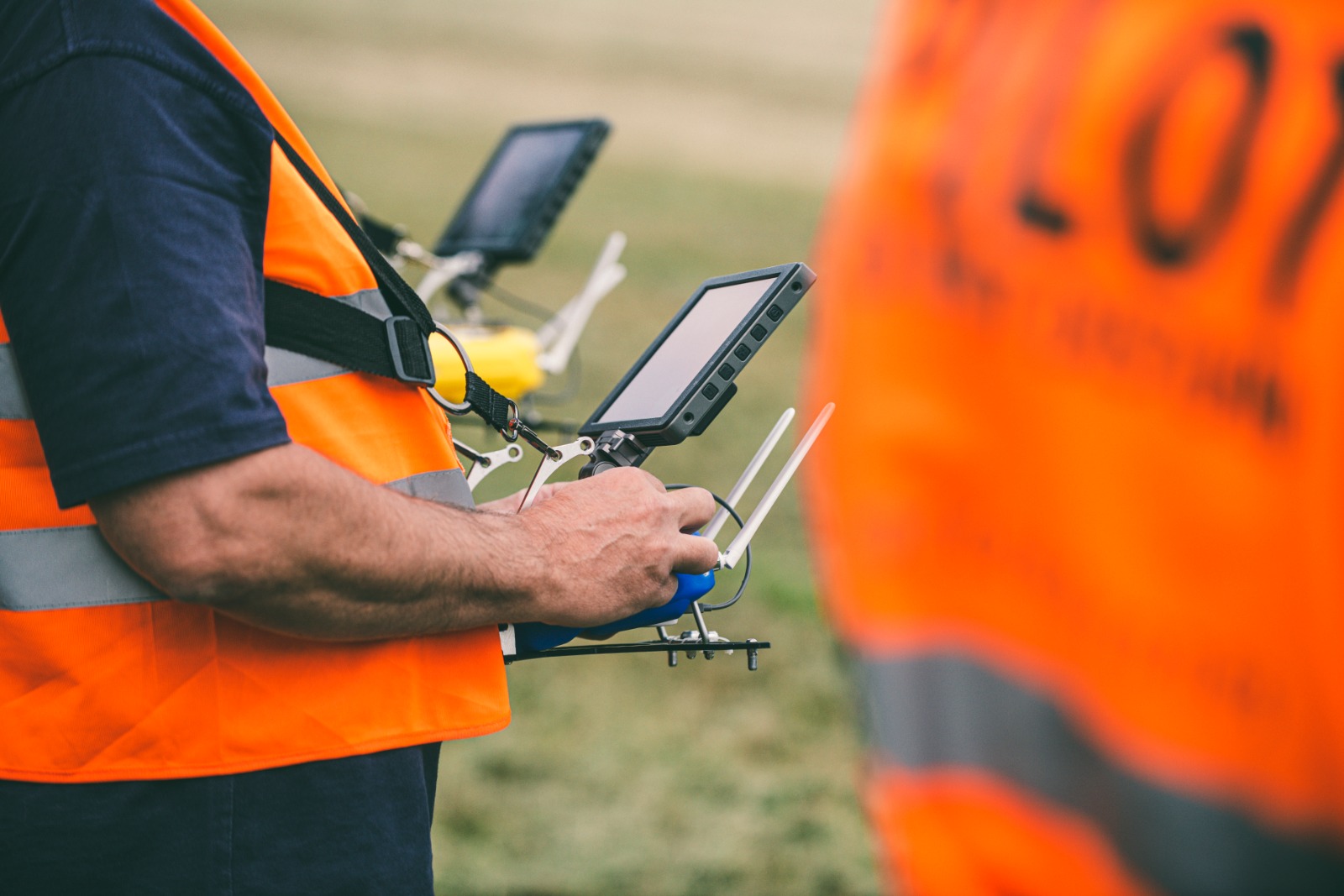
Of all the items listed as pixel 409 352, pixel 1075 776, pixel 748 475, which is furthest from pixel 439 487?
pixel 1075 776

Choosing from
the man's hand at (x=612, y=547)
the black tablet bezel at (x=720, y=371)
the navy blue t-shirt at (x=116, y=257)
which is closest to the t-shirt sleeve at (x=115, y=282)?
the navy blue t-shirt at (x=116, y=257)

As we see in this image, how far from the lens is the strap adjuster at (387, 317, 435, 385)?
1269 mm

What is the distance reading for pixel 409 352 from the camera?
4.21 feet

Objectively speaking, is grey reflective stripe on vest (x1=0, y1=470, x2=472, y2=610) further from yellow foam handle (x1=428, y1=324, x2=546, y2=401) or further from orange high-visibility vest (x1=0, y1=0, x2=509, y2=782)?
yellow foam handle (x1=428, y1=324, x2=546, y2=401)

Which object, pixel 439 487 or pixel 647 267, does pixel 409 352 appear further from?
pixel 647 267

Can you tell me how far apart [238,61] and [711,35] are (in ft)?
106

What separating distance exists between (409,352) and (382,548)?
8.5 inches

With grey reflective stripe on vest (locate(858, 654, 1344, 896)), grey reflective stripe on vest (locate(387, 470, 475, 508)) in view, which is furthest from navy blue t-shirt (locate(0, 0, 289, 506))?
grey reflective stripe on vest (locate(858, 654, 1344, 896))

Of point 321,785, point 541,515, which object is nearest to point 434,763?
point 321,785

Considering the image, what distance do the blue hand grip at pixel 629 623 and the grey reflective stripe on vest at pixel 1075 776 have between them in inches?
24.1

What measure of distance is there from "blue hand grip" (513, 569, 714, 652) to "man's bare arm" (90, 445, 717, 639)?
26 millimetres

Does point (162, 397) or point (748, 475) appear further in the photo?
point (748, 475)

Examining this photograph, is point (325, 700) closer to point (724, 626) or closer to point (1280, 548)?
point (1280, 548)

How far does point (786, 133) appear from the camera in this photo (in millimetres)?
22703
